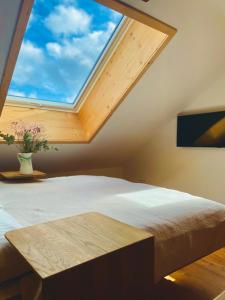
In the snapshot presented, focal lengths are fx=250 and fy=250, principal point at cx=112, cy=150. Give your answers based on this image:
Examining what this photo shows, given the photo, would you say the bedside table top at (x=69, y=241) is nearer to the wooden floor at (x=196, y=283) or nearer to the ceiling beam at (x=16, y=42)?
the wooden floor at (x=196, y=283)

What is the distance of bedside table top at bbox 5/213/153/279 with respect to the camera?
31.3 inches

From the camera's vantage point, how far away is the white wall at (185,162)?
9.98ft

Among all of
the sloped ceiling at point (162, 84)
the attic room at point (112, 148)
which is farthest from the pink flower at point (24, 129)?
the sloped ceiling at point (162, 84)

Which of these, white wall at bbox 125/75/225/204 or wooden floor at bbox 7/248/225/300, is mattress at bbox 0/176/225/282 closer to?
wooden floor at bbox 7/248/225/300

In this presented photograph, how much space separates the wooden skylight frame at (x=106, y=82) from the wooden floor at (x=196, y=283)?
1.76 m

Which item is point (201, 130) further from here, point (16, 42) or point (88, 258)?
point (88, 258)

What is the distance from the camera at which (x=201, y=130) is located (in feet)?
10.2

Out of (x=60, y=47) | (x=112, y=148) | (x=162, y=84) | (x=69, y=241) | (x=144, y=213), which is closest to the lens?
(x=69, y=241)

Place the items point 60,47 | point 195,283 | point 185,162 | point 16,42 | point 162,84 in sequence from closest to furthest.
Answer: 1. point 16,42
2. point 195,283
3. point 60,47
4. point 162,84
5. point 185,162

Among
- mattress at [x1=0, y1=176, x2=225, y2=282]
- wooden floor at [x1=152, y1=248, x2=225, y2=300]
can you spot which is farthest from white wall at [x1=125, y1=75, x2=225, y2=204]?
mattress at [x1=0, y1=176, x2=225, y2=282]

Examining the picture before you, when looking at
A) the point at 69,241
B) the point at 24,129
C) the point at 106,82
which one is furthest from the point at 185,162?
the point at 69,241

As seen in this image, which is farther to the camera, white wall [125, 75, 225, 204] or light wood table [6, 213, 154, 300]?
white wall [125, 75, 225, 204]

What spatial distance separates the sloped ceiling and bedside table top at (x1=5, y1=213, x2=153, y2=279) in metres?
1.39

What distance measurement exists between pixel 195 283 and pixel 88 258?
150 centimetres
